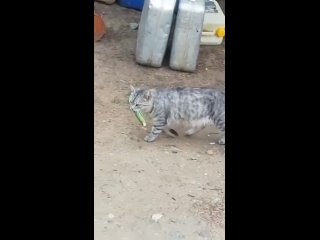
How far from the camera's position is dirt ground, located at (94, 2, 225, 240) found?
423 cm

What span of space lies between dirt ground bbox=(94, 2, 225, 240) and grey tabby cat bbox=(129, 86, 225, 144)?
187 mm

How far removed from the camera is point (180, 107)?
5477 millimetres

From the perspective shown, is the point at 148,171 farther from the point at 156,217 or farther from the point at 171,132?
the point at 171,132

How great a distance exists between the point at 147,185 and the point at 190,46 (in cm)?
251

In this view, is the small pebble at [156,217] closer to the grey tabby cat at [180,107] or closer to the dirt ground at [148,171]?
the dirt ground at [148,171]

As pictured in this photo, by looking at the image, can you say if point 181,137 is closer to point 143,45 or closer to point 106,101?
point 106,101

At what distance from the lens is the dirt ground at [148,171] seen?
4.23 m

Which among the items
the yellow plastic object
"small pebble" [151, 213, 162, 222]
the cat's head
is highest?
the cat's head

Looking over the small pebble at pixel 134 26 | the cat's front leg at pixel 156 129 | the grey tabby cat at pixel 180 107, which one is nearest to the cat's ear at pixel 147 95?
the grey tabby cat at pixel 180 107

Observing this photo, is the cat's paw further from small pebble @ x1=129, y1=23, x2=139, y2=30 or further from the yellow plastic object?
small pebble @ x1=129, y1=23, x2=139, y2=30

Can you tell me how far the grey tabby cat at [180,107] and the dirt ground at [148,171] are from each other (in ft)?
0.61

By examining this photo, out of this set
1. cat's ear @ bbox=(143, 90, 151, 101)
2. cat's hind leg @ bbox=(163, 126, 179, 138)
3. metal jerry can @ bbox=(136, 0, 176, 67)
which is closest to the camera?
cat's ear @ bbox=(143, 90, 151, 101)

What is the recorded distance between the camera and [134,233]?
4094 mm

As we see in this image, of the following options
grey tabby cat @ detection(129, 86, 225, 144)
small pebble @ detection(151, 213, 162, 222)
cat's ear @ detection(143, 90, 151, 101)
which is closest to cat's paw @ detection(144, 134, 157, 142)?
grey tabby cat @ detection(129, 86, 225, 144)
